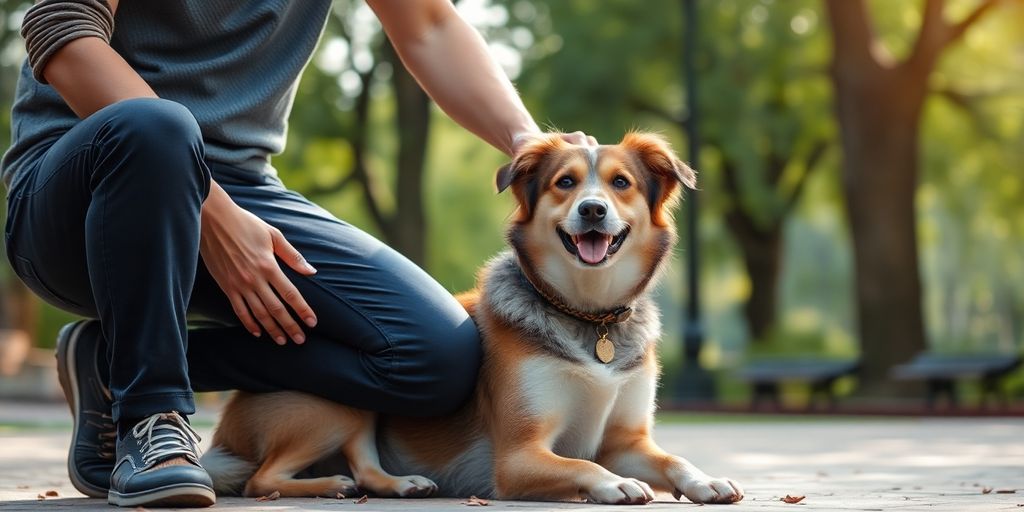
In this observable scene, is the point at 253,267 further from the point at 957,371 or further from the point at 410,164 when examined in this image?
the point at 410,164

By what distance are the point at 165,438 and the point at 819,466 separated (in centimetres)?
412

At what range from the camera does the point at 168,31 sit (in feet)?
14.1

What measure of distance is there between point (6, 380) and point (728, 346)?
5581cm

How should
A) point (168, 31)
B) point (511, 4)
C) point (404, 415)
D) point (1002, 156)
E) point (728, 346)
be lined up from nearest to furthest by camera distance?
point (168, 31), point (404, 415), point (1002, 156), point (511, 4), point (728, 346)

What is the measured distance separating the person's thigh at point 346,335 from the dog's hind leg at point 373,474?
0.18 metres

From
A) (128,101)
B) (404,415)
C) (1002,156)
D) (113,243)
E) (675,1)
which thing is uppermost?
(675,1)

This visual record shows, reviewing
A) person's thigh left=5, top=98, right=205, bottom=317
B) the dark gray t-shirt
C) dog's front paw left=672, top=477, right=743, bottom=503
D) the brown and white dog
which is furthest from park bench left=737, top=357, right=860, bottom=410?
person's thigh left=5, top=98, right=205, bottom=317

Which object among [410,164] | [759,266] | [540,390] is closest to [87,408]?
[540,390]

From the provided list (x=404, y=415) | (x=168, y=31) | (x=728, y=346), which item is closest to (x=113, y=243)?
(x=168, y=31)

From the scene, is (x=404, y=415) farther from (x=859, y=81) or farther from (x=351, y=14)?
(x=351, y=14)

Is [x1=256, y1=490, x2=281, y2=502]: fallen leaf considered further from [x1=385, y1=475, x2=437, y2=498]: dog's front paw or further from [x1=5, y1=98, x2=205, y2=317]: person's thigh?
[x1=5, y1=98, x2=205, y2=317]: person's thigh

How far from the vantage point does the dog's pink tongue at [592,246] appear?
4566mm

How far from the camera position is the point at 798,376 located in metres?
17.5

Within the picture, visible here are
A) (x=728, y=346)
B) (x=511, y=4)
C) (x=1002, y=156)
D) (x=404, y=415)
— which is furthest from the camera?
(x=728, y=346)
